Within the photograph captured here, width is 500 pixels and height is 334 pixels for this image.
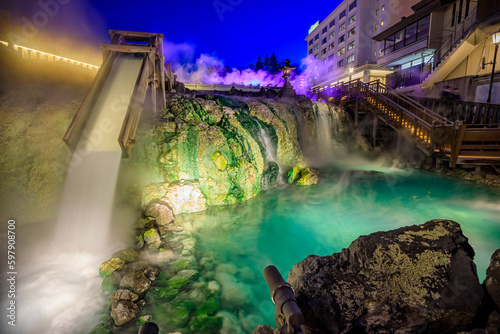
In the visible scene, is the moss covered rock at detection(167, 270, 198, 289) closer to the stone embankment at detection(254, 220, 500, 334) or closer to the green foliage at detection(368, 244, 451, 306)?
the stone embankment at detection(254, 220, 500, 334)

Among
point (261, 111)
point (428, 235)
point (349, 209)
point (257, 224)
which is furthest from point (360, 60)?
point (428, 235)

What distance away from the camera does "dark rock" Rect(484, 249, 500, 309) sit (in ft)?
6.73

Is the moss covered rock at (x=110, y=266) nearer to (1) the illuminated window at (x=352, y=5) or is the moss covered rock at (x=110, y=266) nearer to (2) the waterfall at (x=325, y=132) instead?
(2) the waterfall at (x=325, y=132)

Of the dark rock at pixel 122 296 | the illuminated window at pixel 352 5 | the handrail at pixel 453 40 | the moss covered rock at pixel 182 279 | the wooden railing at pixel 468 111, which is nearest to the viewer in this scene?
the dark rock at pixel 122 296

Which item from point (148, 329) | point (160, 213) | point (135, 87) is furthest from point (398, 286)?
point (135, 87)

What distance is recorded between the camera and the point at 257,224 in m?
7.23

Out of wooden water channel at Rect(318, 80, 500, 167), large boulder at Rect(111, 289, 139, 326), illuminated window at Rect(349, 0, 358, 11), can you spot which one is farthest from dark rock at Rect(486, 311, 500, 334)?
illuminated window at Rect(349, 0, 358, 11)

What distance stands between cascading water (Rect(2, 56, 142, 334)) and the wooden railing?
44.8 feet

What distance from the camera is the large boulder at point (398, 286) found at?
6.82 feet

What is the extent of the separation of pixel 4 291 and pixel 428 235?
22.1 ft

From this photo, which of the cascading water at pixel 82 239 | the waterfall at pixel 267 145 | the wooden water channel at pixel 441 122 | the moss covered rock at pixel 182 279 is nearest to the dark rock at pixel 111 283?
the cascading water at pixel 82 239

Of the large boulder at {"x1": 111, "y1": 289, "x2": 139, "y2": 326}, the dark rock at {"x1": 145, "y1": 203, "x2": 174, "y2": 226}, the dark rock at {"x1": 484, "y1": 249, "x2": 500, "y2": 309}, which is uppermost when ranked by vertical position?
the dark rock at {"x1": 484, "y1": 249, "x2": 500, "y2": 309}

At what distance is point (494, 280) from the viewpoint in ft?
7.02

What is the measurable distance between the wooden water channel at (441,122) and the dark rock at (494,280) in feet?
29.2
